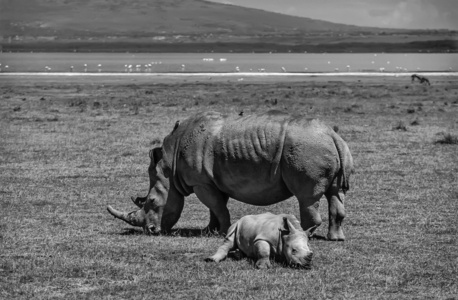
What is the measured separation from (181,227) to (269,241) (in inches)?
128

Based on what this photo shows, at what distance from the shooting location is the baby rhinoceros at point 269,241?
435 inches

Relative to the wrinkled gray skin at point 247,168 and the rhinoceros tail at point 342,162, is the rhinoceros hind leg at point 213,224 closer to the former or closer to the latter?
the wrinkled gray skin at point 247,168

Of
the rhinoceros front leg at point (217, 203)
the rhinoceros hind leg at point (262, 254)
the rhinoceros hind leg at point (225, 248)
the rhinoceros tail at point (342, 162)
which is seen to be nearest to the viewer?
the rhinoceros hind leg at point (262, 254)

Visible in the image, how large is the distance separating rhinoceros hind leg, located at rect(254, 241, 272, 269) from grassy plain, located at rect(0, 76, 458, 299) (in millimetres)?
162

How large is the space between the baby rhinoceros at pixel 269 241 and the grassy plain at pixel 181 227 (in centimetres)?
17

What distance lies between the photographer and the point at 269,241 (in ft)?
37.2

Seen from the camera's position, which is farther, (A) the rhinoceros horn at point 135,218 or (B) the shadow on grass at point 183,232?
(A) the rhinoceros horn at point 135,218

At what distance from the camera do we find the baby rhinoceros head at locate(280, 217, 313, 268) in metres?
11.0

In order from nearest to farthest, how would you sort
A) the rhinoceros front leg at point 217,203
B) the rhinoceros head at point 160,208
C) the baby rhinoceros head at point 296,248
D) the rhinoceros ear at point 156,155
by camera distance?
the baby rhinoceros head at point 296,248 < the rhinoceros front leg at point 217,203 < the rhinoceros head at point 160,208 < the rhinoceros ear at point 156,155

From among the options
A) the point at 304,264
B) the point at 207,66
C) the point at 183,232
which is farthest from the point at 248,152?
the point at 207,66

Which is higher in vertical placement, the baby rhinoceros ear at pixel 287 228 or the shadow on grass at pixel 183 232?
the baby rhinoceros ear at pixel 287 228

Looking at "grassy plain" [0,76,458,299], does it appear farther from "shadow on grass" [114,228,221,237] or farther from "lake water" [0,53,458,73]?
"lake water" [0,53,458,73]

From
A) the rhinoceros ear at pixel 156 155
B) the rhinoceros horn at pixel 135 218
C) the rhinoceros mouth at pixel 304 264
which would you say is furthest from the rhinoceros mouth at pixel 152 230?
the rhinoceros mouth at pixel 304 264

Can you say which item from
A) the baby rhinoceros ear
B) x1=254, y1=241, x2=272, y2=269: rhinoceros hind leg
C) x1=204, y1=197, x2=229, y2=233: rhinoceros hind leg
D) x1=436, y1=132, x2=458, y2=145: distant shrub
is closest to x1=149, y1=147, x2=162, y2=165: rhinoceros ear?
x1=204, y1=197, x2=229, y2=233: rhinoceros hind leg
